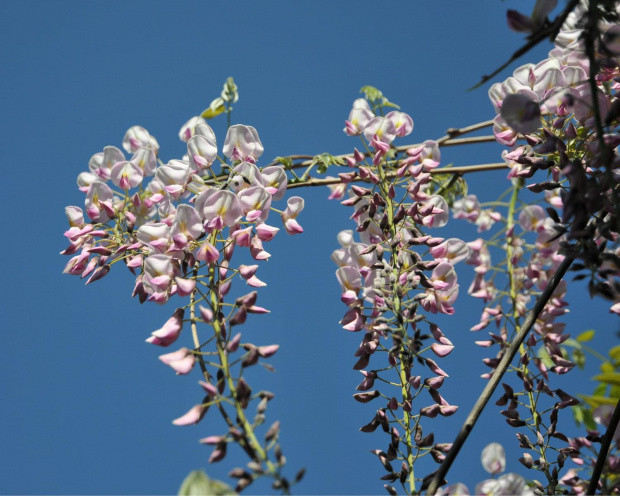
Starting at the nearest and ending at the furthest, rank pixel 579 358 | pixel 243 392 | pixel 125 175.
→ pixel 243 392 → pixel 125 175 → pixel 579 358

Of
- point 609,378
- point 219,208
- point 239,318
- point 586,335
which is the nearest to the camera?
point 239,318

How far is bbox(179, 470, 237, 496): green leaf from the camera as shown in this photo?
0.76 metres

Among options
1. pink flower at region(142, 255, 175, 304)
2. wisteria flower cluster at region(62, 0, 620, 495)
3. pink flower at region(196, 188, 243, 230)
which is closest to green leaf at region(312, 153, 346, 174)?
wisteria flower cluster at region(62, 0, 620, 495)

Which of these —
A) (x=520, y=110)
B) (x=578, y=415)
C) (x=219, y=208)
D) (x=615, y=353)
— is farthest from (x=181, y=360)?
(x=615, y=353)

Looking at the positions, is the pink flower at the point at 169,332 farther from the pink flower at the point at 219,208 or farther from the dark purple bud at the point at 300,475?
the dark purple bud at the point at 300,475

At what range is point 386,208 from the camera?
1.57m

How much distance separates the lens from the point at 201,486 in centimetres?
77

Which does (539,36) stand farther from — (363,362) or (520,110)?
(363,362)

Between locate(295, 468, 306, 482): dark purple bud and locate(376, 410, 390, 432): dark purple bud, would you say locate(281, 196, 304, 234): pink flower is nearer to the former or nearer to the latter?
locate(376, 410, 390, 432): dark purple bud

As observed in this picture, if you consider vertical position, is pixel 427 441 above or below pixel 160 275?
below

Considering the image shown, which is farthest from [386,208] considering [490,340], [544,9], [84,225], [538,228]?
[538,228]

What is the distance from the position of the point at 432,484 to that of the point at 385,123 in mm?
1161

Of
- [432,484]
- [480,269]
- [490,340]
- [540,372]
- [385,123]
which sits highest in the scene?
[385,123]

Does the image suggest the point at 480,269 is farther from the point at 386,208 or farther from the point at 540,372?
the point at 386,208
